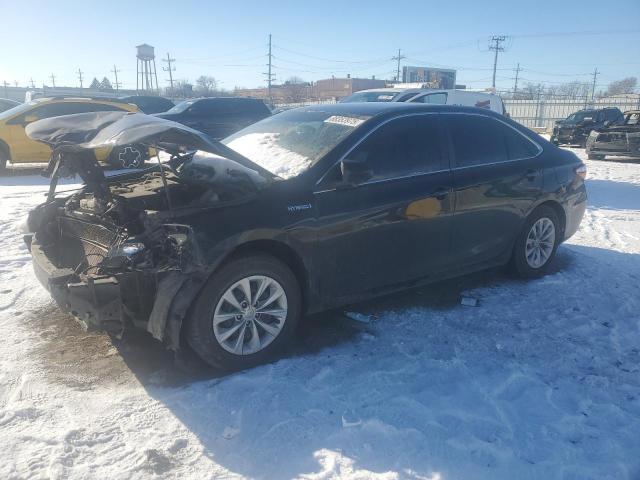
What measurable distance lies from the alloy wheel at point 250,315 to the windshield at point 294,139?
88cm

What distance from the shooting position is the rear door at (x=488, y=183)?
4562 mm

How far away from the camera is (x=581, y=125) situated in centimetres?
2022

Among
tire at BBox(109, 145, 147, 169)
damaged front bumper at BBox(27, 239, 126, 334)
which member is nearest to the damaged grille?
damaged front bumper at BBox(27, 239, 126, 334)

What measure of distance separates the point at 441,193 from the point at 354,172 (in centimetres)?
101

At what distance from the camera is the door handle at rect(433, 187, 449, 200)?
4.31 m

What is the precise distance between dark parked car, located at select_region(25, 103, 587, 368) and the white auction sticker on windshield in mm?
22

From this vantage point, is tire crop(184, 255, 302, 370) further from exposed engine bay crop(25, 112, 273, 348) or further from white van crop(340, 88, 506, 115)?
white van crop(340, 88, 506, 115)

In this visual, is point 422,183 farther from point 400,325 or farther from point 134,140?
point 134,140

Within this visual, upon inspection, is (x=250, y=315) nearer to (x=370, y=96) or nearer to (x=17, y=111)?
(x=17, y=111)

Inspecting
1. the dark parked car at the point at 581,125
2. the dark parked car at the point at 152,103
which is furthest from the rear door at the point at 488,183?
the dark parked car at the point at 152,103

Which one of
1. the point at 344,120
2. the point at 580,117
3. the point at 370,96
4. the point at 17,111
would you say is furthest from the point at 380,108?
the point at 580,117

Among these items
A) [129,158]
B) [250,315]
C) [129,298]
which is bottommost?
[250,315]

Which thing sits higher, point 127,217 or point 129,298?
point 127,217

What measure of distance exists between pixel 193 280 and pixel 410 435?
157 cm
